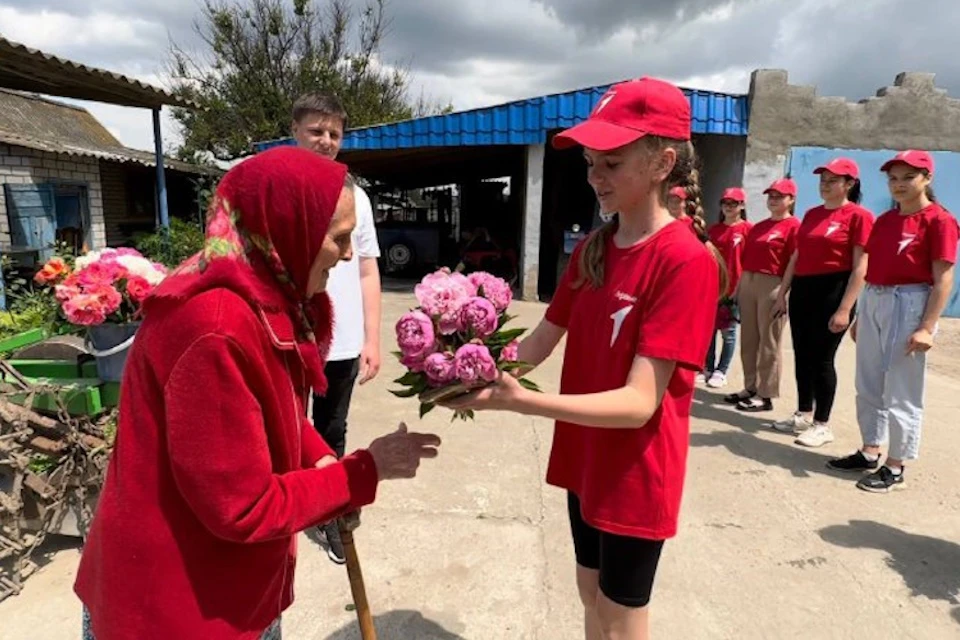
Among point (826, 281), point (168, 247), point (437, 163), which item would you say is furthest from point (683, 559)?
point (437, 163)

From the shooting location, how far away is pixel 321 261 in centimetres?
123

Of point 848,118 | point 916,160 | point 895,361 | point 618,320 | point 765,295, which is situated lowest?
point 895,361

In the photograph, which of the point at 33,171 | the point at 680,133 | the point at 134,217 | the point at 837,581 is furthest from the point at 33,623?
the point at 134,217

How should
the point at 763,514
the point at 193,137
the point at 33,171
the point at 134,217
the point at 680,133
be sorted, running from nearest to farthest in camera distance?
1. the point at 680,133
2. the point at 763,514
3. the point at 33,171
4. the point at 134,217
5. the point at 193,137

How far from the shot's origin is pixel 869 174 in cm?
1027

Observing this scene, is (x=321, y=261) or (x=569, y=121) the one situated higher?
(x=569, y=121)

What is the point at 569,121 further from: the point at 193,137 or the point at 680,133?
the point at 193,137

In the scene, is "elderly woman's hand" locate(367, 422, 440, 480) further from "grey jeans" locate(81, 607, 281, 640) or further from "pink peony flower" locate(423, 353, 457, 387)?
"grey jeans" locate(81, 607, 281, 640)

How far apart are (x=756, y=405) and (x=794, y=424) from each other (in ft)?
1.80

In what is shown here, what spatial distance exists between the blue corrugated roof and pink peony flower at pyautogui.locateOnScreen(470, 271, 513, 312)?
29.6 ft

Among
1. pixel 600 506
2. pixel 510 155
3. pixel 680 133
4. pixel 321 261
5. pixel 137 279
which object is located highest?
pixel 510 155

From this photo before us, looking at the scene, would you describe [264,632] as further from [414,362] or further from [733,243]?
[733,243]

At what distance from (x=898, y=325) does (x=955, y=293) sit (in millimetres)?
8822

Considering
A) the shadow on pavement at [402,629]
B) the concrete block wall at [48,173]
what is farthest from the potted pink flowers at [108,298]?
the concrete block wall at [48,173]
